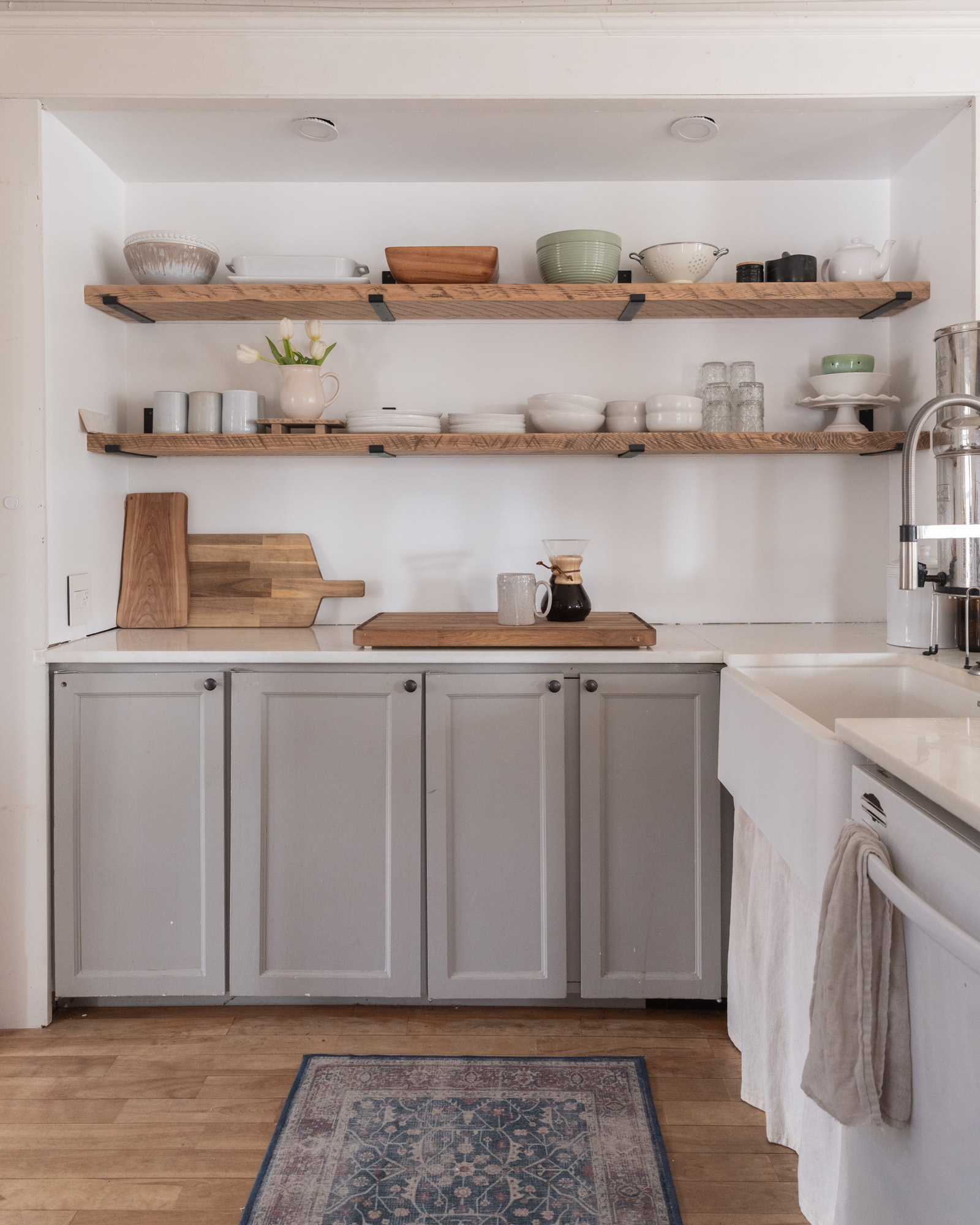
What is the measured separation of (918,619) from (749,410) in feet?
2.42

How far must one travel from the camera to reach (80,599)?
2.31 metres

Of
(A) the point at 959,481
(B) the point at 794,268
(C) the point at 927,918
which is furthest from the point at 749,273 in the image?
(C) the point at 927,918

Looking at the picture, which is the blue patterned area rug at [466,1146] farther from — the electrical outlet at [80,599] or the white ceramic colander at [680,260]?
the white ceramic colander at [680,260]

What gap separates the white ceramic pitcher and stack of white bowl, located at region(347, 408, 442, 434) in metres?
0.13

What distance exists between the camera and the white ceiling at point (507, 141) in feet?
7.04

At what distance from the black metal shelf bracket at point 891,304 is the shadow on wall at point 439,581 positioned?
132cm

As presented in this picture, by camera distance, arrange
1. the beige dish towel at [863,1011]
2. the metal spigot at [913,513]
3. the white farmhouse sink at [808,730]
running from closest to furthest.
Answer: the beige dish towel at [863,1011], the white farmhouse sink at [808,730], the metal spigot at [913,513]

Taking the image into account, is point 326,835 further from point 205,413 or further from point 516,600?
point 205,413

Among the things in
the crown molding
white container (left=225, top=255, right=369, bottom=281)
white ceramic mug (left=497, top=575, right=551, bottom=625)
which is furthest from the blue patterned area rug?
the crown molding

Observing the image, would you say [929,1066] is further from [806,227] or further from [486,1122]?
[806,227]

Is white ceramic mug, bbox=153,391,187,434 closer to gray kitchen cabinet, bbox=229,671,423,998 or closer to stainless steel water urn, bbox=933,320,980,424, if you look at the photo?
gray kitchen cabinet, bbox=229,671,423,998

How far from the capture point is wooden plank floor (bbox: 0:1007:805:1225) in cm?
158

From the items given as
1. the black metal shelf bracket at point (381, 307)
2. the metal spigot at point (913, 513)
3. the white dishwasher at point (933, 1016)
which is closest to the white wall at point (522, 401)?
the black metal shelf bracket at point (381, 307)

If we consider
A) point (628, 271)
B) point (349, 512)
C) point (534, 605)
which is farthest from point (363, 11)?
point (534, 605)
